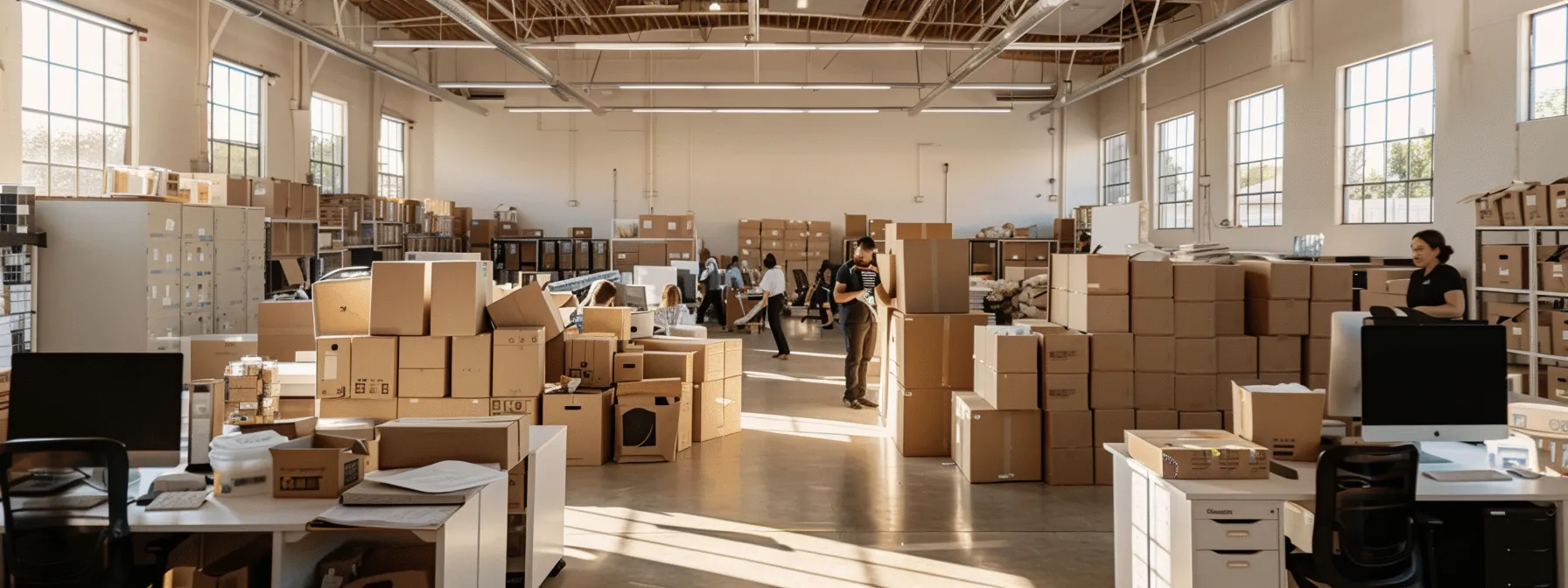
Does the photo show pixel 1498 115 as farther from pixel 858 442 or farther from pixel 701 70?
pixel 701 70

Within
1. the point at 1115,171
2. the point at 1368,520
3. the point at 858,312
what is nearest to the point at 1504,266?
the point at 858,312

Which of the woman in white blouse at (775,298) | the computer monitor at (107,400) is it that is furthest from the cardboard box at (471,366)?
the woman in white blouse at (775,298)

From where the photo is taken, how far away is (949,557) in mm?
4371

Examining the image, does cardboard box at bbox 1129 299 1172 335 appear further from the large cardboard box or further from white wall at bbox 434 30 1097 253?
white wall at bbox 434 30 1097 253

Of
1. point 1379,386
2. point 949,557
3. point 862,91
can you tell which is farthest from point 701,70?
point 1379,386

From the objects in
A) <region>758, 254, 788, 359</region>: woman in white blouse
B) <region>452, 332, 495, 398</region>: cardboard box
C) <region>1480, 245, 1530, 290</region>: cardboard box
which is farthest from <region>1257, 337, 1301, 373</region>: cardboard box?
<region>758, 254, 788, 359</region>: woman in white blouse

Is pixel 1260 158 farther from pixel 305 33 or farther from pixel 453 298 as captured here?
pixel 305 33

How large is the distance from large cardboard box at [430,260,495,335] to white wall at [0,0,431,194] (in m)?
4.26

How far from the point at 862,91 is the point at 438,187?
7439 mm

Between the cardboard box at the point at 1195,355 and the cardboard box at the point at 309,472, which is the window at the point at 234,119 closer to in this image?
the cardboard box at the point at 309,472

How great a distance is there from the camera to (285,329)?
21.6 ft

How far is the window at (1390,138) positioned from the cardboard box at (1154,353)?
4753 millimetres

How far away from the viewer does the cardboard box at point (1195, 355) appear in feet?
18.5

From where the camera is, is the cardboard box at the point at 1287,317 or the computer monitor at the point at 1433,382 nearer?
the computer monitor at the point at 1433,382
